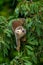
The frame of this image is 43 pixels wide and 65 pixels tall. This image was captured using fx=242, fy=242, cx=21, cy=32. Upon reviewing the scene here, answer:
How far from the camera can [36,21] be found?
1972 millimetres

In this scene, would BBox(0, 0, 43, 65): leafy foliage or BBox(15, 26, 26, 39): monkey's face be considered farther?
BBox(15, 26, 26, 39): monkey's face

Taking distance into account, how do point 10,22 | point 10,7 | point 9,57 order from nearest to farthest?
point 10,22
point 9,57
point 10,7

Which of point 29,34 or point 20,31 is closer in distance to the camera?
point 29,34

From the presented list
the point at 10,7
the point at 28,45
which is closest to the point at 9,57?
the point at 28,45

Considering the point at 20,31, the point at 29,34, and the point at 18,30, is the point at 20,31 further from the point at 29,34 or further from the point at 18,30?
the point at 29,34

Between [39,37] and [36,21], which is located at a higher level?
[36,21]

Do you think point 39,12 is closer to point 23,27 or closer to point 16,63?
point 23,27

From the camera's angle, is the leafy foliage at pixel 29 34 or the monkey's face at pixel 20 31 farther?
the monkey's face at pixel 20 31

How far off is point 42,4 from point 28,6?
145 mm

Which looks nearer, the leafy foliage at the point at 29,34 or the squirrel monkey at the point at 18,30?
the leafy foliage at the point at 29,34

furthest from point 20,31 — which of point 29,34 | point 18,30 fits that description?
point 29,34

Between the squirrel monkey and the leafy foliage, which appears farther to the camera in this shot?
the squirrel monkey

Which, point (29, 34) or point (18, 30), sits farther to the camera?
point (18, 30)

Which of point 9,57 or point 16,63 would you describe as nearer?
point 16,63
